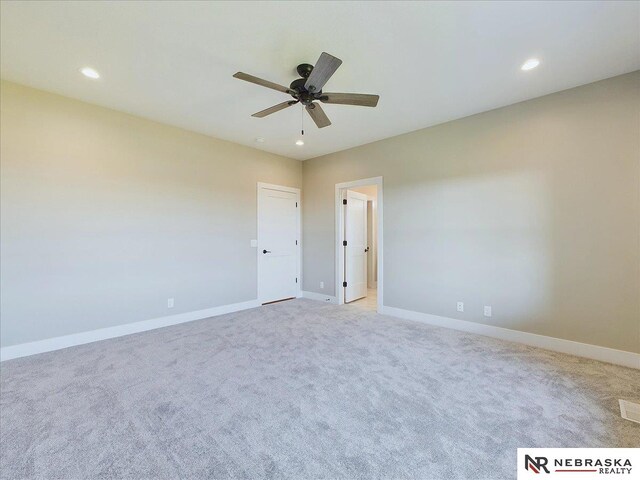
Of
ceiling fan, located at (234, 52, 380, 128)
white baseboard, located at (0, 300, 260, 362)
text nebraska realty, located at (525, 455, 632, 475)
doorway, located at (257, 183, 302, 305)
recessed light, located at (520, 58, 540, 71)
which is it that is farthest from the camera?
doorway, located at (257, 183, 302, 305)

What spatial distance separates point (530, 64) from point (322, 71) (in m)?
2.00

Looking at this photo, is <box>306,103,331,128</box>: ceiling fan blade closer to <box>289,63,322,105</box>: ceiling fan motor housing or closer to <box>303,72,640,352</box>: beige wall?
<box>289,63,322,105</box>: ceiling fan motor housing

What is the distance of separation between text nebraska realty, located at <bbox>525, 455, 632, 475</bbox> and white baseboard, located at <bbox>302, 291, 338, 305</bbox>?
12.3ft

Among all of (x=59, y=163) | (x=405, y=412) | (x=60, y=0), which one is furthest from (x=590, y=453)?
(x=59, y=163)

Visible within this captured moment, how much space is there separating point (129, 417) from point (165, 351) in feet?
3.76

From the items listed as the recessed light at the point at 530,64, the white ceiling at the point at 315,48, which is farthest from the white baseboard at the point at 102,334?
the recessed light at the point at 530,64

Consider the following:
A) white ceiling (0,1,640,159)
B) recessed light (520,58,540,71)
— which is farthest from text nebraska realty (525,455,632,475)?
recessed light (520,58,540,71)

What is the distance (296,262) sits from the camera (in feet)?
18.3

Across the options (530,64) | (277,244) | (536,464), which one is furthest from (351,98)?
(277,244)

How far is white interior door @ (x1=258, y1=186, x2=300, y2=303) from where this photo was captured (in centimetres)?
500

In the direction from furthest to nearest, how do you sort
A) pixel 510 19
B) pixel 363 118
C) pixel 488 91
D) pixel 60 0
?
pixel 363 118 → pixel 488 91 → pixel 510 19 → pixel 60 0

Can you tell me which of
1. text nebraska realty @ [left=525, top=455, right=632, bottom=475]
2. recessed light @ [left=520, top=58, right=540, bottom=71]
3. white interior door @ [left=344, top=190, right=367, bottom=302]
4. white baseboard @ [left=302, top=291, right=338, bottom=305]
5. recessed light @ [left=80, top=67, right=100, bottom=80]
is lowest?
text nebraska realty @ [left=525, top=455, right=632, bottom=475]

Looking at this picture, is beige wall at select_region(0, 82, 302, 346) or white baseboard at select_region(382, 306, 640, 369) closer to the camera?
white baseboard at select_region(382, 306, 640, 369)

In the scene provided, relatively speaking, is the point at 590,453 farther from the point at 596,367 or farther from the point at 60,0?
the point at 60,0
